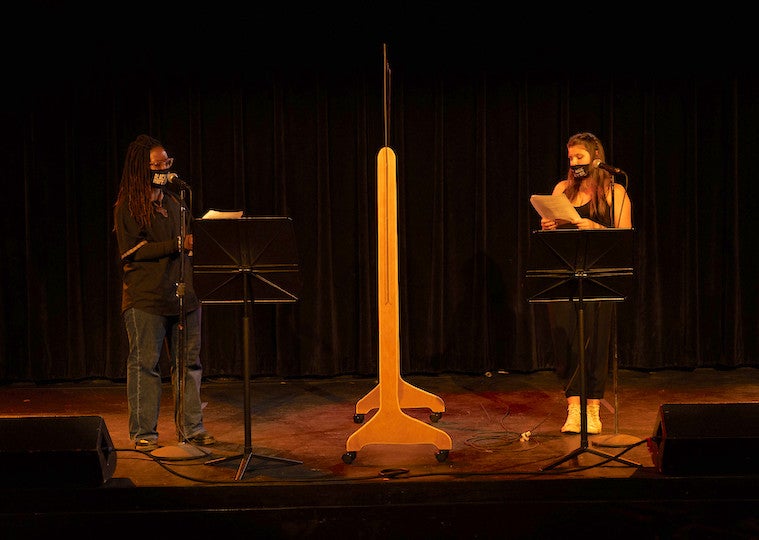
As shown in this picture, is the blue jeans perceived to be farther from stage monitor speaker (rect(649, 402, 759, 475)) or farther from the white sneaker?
stage monitor speaker (rect(649, 402, 759, 475))

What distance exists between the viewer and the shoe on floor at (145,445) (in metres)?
5.03

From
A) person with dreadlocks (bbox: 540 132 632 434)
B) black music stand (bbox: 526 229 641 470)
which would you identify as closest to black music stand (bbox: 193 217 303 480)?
black music stand (bbox: 526 229 641 470)

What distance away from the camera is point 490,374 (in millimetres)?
7504

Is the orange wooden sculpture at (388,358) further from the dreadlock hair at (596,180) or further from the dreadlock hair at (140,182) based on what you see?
the dreadlock hair at (140,182)

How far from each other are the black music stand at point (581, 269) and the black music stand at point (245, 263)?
1.25m

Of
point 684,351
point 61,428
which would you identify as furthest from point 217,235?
point 684,351

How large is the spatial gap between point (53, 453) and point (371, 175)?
4006 mm

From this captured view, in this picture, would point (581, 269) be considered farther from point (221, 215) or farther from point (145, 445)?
point (145, 445)

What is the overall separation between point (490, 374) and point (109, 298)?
3190mm

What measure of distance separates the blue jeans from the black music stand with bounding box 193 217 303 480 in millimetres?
667

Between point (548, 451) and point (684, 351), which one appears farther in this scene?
point (684, 351)

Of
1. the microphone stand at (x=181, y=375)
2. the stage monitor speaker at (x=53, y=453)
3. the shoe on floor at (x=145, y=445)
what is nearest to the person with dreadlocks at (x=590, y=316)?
the microphone stand at (x=181, y=375)

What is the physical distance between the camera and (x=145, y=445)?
5.06 m

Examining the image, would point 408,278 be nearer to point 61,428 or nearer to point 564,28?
point 564,28
